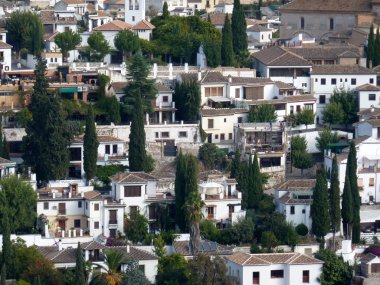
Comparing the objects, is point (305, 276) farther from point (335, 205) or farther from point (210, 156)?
point (210, 156)

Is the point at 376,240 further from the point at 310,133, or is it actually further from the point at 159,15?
the point at 159,15

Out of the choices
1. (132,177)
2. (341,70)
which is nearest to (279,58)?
(341,70)

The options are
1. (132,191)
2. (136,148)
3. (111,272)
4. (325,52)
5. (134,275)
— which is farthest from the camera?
(325,52)

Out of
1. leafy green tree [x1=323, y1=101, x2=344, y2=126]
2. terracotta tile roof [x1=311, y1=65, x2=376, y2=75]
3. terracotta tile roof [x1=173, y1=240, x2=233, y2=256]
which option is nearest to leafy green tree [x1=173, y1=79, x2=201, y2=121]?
leafy green tree [x1=323, y1=101, x2=344, y2=126]

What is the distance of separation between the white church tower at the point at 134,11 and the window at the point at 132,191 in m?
18.8

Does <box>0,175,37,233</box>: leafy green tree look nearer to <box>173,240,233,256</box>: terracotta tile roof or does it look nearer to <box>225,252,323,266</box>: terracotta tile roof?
<box>173,240,233,256</box>: terracotta tile roof

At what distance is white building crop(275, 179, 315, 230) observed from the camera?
7094cm

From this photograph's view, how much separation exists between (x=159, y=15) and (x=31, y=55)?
9326mm

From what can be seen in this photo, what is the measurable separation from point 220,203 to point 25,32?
16825 mm

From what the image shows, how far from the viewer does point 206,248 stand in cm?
6812

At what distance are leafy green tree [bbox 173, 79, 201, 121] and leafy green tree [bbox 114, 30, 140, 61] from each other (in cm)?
638

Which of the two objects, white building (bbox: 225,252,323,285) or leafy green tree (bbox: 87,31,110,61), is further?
leafy green tree (bbox: 87,31,110,61)

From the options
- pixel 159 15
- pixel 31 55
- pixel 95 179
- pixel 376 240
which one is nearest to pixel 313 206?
pixel 376 240

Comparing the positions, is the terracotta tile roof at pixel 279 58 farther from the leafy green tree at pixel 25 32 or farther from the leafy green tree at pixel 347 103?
the leafy green tree at pixel 25 32
